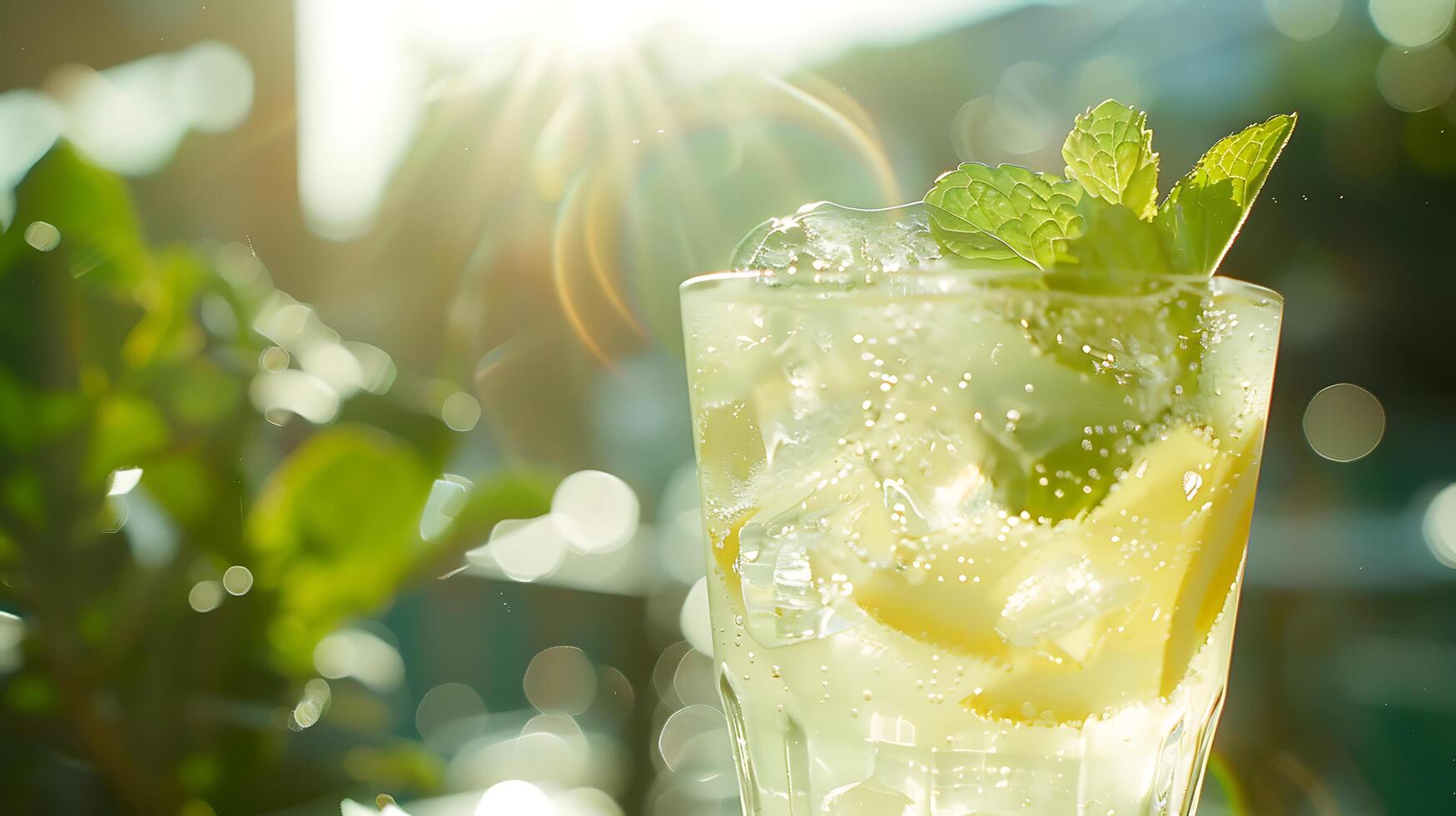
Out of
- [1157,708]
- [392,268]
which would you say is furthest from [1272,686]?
[392,268]

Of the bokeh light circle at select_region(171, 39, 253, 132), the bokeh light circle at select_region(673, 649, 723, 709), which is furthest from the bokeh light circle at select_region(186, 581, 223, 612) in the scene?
the bokeh light circle at select_region(673, 649, 723, 709)

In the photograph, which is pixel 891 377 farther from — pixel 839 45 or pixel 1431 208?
pixel 1431 208

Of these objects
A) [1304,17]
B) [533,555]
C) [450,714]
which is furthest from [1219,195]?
[450,714]

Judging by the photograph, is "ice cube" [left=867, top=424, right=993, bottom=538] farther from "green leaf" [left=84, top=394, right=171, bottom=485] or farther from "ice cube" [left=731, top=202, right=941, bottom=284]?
"green leaf" [left=84, top=394, right=171, bottom=485]

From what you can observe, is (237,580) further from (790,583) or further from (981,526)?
(981,526)

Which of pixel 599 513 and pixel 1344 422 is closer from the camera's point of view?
pixel 599 513

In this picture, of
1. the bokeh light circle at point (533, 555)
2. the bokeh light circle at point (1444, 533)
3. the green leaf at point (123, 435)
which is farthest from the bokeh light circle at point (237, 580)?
the bokeh light circle at point (1444, 533)

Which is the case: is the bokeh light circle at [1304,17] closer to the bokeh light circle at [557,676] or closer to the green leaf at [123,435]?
the bokeh light circle at [557,676]
